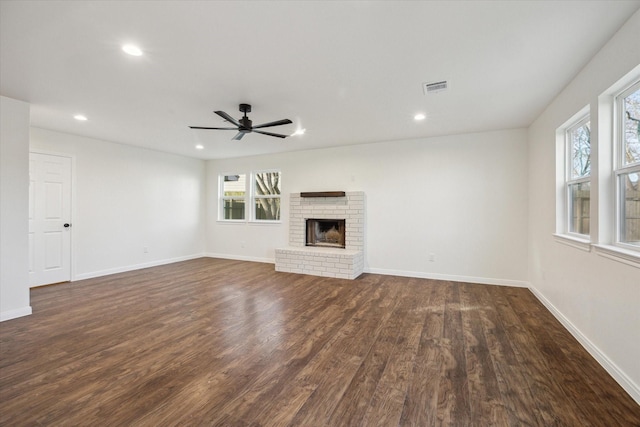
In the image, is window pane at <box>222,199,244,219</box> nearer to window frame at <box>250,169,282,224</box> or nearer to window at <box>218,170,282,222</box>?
window at <box>218,170,282,222</box>

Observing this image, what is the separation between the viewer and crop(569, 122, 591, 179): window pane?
2844 millimetres

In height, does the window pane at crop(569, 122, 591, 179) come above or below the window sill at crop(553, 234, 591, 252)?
above

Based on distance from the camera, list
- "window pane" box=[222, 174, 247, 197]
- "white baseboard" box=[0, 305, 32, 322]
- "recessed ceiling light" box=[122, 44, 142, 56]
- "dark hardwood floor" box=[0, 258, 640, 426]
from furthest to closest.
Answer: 1. "window pane" box=[222, 174, 247, 197]
2. "white baseboard" box=[0, 305, 32, 322]
3. "recessed ceiling light" box=[122, 44, 142, 56]
4. "dark hardwood floor" box=[0, 258, 640, 426]

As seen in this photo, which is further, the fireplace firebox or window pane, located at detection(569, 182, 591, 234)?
the fireplace firebox

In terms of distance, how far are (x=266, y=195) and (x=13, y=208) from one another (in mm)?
4108

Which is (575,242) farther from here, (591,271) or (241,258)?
(241,258)

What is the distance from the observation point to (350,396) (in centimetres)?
186

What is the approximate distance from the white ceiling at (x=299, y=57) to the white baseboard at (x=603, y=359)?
7.86 ft

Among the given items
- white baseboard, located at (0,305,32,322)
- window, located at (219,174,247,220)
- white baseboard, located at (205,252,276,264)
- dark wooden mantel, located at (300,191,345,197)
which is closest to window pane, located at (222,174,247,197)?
window, located at (219,174,247,220)

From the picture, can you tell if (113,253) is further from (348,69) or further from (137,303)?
(348,69)

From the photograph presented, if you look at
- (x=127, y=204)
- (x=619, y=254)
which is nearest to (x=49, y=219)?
(x=127, y=204)

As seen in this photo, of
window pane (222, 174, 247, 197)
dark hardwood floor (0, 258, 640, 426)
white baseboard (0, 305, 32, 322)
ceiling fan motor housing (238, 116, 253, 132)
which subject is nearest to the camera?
dark hardwood floor (0, 258, 640, 426)

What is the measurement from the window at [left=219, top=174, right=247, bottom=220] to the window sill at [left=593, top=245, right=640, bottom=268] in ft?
20.5

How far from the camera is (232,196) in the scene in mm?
7199
